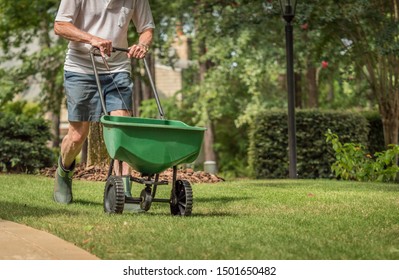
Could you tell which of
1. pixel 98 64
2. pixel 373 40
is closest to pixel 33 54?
pixel 373 40

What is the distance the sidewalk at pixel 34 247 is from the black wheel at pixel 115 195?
0.88 m

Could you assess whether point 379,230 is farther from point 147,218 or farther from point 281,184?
point 281,184

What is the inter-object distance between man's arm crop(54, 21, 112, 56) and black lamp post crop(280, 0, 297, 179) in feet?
20.1

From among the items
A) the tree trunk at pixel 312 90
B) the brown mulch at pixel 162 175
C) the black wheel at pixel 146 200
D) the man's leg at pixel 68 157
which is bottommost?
the brown mulch at pixel 162 175

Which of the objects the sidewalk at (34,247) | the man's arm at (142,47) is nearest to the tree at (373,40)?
the man's arm at (142,47)

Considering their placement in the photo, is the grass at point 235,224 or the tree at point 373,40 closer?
the grass at point 235,224

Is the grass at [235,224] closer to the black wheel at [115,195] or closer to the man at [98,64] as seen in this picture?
the black wheel at [115,195]

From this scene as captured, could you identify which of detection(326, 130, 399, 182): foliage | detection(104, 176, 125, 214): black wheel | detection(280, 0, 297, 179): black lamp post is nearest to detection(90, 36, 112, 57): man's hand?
detection(104, 176, 125, 214): black wheel

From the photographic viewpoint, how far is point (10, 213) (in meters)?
7.62

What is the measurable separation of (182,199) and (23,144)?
796 cm

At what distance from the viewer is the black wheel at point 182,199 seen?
7289 millimetres

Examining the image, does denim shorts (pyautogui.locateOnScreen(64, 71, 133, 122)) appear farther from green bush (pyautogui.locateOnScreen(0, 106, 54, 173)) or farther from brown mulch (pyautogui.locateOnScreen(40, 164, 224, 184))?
green bush (pyautogui.locateOnScreen(0, 106, 54, 173))

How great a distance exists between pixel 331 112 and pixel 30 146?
5202 millimetres

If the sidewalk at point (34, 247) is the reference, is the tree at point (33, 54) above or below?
above
